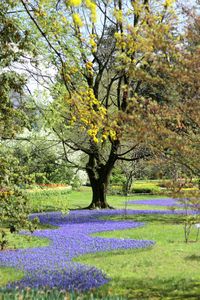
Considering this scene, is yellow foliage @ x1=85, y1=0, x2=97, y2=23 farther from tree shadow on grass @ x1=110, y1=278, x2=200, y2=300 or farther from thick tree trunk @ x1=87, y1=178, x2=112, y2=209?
thick tree trunk @ x1=87, y1=178, x2=112, y2=209

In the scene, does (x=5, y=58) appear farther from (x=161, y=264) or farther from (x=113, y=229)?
(x=113, y=229)

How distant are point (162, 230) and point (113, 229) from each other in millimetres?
1522

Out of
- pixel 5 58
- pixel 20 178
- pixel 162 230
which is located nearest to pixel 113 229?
pixel 162 230

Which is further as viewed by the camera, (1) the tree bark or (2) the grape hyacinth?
(1) the tree bark

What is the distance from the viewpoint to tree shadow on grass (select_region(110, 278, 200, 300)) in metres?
7.41

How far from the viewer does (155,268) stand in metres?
9.37

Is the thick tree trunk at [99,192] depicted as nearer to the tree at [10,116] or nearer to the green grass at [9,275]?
the green grass at [9,275]

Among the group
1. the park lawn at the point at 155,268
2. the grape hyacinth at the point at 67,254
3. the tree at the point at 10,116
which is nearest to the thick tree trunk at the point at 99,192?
the grape hyacinth at the point at 67,254

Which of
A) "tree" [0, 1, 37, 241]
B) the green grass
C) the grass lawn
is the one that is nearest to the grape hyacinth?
the green grass

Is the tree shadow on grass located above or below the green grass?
above

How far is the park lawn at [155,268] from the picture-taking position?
7.62m

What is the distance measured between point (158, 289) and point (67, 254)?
3401 mm


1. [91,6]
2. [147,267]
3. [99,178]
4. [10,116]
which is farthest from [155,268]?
[99,178]

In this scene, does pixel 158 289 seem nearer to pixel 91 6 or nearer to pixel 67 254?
pixel 67 254
